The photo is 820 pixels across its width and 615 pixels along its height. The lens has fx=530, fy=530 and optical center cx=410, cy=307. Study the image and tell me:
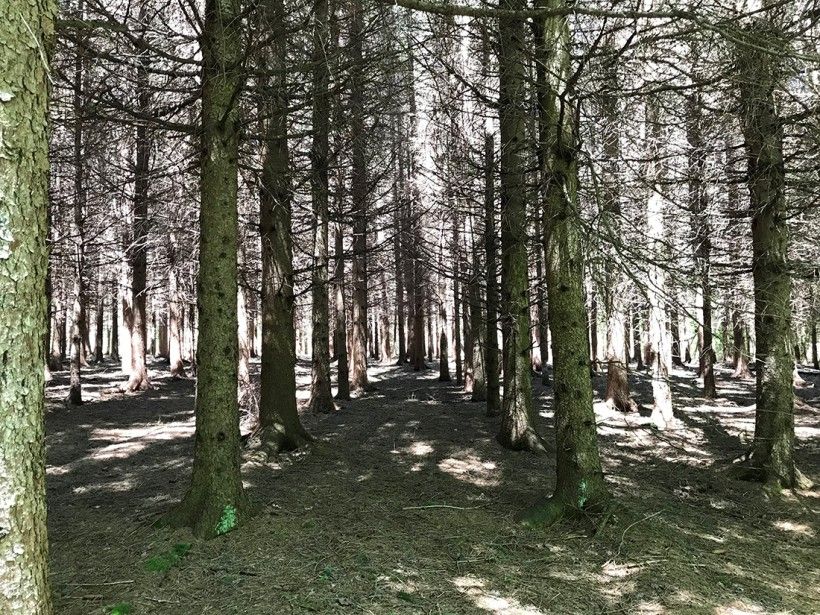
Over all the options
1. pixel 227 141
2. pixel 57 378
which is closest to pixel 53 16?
pixel 227 141

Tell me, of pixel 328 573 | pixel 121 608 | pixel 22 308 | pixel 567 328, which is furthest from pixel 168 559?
pixel 567 328

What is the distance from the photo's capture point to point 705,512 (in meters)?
6.29

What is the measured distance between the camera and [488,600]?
394 cm

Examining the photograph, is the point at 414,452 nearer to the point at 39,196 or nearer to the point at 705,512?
the point at 705,512

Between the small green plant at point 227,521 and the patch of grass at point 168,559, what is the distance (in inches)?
12.0

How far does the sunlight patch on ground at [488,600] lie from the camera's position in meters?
3.80

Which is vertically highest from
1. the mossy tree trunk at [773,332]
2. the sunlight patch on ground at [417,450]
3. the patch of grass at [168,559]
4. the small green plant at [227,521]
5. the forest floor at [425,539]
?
the mossy tree trunk at [773,332]

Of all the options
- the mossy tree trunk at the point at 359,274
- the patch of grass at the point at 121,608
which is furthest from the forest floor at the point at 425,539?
the mossy tree trunk at the point at 359,274

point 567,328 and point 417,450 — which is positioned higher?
point 567,328

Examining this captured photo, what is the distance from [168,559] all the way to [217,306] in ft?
7.10

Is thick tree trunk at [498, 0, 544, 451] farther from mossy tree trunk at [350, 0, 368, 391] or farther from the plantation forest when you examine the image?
mossy tree trunk at [350, 0, 368, 391]

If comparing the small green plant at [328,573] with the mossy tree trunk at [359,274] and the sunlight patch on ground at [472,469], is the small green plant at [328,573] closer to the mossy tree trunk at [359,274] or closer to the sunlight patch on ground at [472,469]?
the sunlight patch on ground at [472,469]

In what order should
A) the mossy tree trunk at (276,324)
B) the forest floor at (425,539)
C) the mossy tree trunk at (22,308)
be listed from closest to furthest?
1. the mossy tree trunk at (22,308)
2. the forest floor at (425,539)
3. the mossy tree trunk at (276,324)

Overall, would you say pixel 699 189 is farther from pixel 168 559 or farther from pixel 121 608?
pixel 121 608
